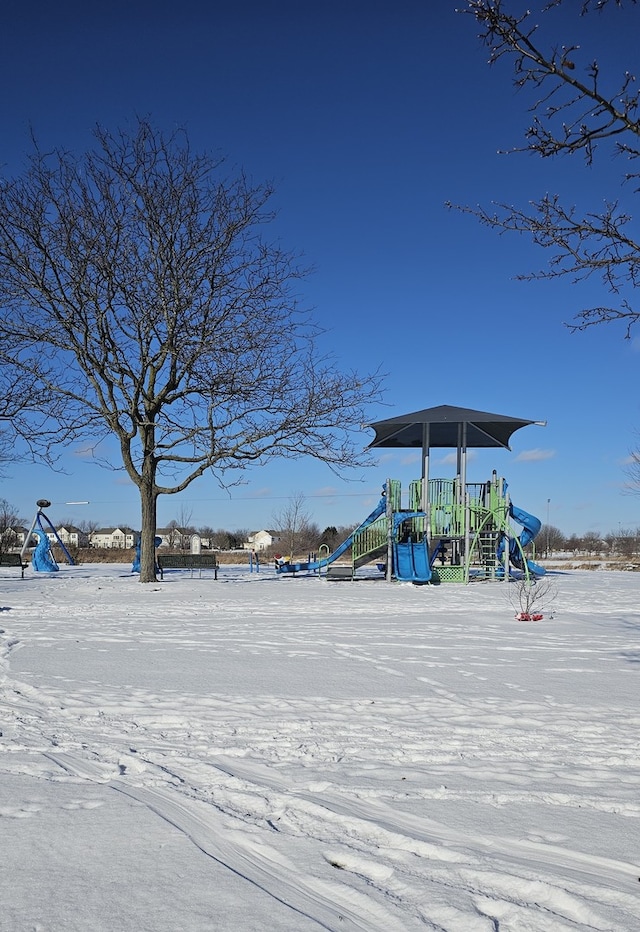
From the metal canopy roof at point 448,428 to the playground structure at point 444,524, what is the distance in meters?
0.03

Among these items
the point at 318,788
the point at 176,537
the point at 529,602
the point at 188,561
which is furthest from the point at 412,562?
the point at 176,537

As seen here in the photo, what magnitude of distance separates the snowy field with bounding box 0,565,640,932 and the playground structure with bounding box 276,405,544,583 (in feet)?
45.0

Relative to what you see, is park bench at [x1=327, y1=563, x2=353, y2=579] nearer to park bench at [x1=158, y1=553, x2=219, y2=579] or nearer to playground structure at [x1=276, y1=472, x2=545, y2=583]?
playground structure at [x1=276, y1=472, x2=545, y2=583]

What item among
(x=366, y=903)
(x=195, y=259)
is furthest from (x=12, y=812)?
(x=195, y=259)

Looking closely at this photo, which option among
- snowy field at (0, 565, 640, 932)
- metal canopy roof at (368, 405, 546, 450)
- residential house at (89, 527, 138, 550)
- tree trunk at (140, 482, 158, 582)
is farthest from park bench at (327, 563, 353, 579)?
residential house at (89, 527, 138, 550)

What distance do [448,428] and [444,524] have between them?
3.67m

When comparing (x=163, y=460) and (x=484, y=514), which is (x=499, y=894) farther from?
(x=484, y=514)

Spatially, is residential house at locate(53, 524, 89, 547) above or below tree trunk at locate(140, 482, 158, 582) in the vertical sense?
below

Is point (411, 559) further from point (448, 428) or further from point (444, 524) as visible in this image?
point (448, 428)

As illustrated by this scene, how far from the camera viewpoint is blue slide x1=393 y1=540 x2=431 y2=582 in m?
22.0

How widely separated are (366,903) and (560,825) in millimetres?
1183

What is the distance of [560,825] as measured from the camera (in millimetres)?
3314

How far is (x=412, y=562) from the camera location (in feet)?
73.2

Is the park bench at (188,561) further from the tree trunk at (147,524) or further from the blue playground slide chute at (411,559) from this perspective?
the blue playground slide chute at (411,559)
